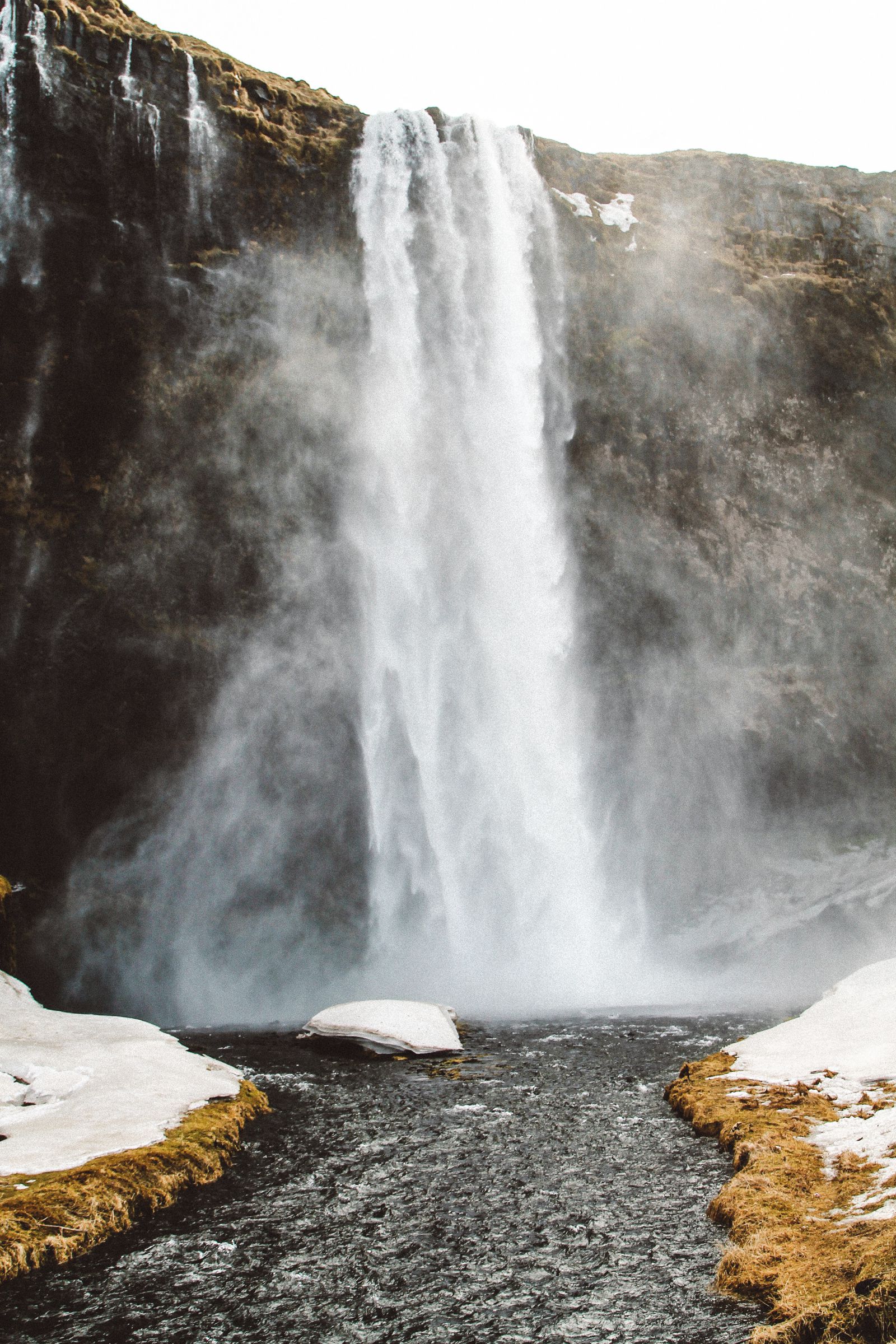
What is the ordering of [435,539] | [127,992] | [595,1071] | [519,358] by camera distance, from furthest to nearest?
[519,358], [435,539], [127,992], [595,1071]

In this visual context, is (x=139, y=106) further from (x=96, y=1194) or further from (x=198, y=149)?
(x=96, y=1194)

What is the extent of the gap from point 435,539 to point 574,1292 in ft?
73.4

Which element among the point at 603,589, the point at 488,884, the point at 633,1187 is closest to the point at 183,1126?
the point at 633,1187

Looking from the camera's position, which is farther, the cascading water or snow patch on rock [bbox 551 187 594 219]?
snow patch on rock [bbox 551 187 594 219]

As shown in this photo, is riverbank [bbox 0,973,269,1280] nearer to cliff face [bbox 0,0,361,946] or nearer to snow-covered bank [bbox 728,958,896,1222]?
snow-covered bank [bbox 728,958,896,1222]

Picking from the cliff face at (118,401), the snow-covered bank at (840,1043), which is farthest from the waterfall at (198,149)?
the snow-covered bank at (840,1043)

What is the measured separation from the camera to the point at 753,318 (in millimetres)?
31172

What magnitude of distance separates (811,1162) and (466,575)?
67.3ft

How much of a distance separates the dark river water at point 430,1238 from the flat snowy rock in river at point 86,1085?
93 centimetres

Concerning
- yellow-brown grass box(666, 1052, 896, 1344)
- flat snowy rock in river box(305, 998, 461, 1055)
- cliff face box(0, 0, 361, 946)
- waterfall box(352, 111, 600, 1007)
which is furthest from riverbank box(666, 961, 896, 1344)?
cliff face box(0, 0, 361, 946)

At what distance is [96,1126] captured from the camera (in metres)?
9.18

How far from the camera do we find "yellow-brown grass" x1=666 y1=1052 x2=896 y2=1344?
15.9 feet

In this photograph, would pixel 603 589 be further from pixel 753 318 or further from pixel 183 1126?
pixel 183 1126

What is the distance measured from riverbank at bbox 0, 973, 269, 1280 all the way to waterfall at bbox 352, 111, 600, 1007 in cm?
1176
